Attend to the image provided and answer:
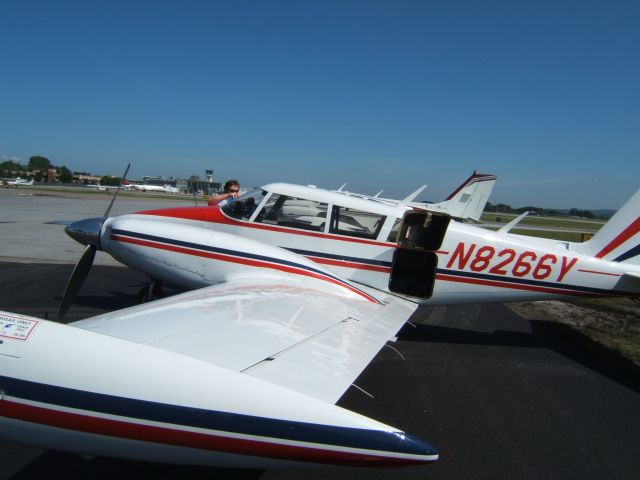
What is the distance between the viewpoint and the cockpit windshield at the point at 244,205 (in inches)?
222

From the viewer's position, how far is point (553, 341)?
6492 mm

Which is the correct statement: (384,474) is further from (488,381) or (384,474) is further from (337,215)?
(337,215)

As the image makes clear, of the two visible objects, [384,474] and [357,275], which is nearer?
[384,474]

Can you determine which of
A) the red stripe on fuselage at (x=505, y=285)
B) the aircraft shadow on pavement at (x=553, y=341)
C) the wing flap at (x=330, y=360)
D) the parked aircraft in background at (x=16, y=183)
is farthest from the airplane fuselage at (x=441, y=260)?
the parked aircraft in background at (x=16, y=183)

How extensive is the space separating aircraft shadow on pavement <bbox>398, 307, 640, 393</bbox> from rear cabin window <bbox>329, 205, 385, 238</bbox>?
6.35 ft

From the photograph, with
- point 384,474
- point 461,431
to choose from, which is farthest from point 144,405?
point 461,431

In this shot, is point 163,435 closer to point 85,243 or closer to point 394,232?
point 394,232

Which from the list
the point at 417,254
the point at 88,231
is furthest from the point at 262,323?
the point at 88,231

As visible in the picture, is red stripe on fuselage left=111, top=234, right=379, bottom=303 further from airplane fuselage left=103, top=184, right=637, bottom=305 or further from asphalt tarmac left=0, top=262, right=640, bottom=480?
asphalt tarmac left=0, top=262, right=640, bottom=480

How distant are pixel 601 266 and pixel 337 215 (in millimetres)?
3774

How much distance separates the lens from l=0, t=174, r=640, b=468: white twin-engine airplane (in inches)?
84.9

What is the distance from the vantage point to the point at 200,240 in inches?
196

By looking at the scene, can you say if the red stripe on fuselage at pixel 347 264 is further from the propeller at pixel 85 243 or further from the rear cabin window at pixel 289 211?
the propeller at pixel 85 243

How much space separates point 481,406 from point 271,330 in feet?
8.44
